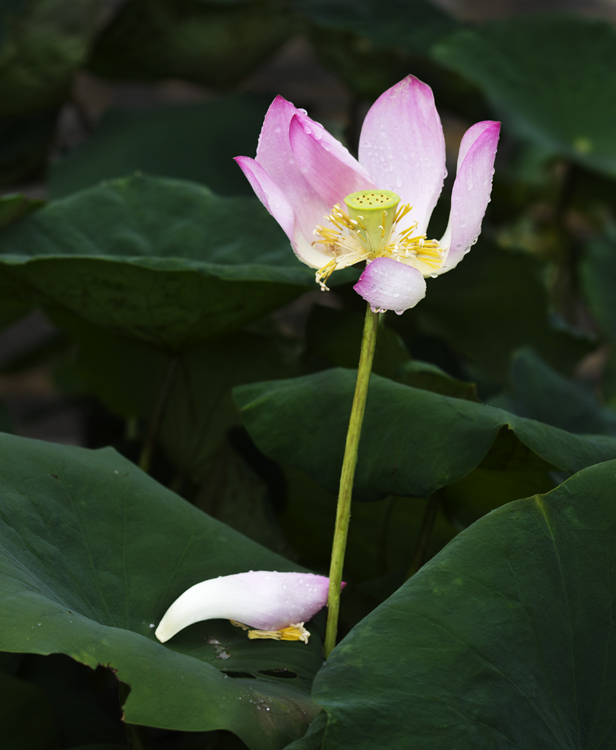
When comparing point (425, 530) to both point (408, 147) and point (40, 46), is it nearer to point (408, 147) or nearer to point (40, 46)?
point (408, 147)

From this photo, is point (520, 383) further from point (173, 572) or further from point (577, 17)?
point (577, 17)

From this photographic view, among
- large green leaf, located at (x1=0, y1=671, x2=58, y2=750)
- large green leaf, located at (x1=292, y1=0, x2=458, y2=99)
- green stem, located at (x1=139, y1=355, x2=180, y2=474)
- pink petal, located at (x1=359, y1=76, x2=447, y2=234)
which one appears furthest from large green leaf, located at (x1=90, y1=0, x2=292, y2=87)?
large green leaf, located at (x1=0, y1=671, x2=58, y2=750)

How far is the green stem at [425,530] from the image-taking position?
0.53 metres

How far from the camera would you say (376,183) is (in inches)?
16.6

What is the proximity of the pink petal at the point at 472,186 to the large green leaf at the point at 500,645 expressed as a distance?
0.14 m

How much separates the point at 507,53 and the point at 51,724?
43.3 inches

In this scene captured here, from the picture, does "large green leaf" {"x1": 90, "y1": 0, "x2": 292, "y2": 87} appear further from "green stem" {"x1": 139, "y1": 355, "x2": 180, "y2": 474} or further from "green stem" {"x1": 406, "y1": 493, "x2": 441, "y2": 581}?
"green stem" {"x1": 406, "y1": 493, "x2": 441, "y2": 581}

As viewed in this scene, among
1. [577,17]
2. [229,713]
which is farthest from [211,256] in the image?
[577,17]

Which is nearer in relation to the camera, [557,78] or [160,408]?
[160,408]

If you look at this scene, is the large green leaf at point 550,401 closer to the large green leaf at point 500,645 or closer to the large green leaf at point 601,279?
the large green leaf at point 500,645

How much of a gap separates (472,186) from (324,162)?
8cm

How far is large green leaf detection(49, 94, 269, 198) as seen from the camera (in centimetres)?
106

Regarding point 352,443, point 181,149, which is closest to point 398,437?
point 352,443

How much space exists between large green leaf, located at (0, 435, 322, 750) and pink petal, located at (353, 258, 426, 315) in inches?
7.7
